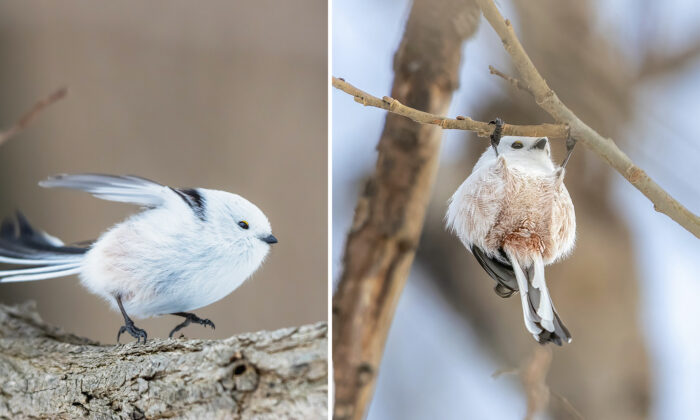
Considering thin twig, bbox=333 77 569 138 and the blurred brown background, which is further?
the blurred brown background

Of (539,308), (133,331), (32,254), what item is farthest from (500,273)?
(32,254)

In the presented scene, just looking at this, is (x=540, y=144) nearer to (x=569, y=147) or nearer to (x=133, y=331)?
(x=569, y=147)

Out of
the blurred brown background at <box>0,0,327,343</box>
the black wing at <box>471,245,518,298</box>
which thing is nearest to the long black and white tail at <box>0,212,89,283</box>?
the blurred brown background at <box>0,0,327,343</box>

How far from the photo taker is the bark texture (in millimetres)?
1068

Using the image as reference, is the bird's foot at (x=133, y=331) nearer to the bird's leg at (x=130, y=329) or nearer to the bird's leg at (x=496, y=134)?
the bird's leg at (x=130, y=329)

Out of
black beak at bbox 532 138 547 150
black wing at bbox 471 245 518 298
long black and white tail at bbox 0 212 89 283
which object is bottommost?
long black and white tail at bbox 0 212 89 283

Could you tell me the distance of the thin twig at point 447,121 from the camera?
0.94m

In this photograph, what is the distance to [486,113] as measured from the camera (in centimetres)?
100

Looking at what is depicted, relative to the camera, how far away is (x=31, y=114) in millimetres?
1400

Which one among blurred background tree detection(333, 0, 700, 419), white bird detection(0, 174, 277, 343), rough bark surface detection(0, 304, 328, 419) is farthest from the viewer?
white bird detection(0, 174, 277, 343)

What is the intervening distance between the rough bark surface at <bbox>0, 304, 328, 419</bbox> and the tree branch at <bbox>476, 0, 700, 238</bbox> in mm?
588

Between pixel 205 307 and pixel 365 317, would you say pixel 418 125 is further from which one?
pixel 205 307

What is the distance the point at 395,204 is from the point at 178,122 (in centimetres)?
54

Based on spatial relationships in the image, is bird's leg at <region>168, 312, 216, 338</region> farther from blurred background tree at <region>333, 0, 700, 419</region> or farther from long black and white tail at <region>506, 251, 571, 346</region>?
long black and white tail at <region>506, 251, 571, 346</region>
